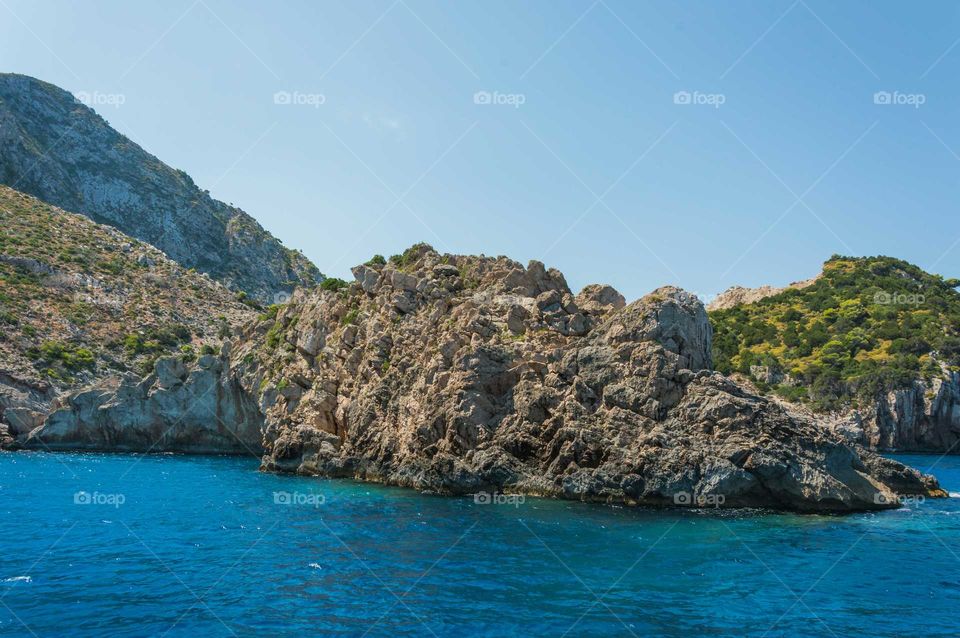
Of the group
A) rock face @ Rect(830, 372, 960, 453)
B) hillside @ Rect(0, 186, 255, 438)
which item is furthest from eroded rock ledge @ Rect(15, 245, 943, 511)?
rock face @ Rect(830, 372, 960, 453)

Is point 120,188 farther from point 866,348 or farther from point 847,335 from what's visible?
point 866,348

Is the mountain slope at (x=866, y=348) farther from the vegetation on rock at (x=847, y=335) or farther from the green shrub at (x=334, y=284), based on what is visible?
the green shrub at (x=334, y=284)

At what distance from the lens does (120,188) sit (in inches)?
5541

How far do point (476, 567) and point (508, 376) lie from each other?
22.9 m

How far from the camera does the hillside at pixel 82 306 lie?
8006 cm

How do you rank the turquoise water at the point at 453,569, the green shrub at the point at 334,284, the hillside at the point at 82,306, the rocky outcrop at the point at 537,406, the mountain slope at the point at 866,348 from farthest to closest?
the mountain slope at the point at 866,348
the hillside at the point at 82,306
the green shrub at the point at 334,284
the rocky outcrop at the point at 537,406
the turquoise water at the point at 453,569

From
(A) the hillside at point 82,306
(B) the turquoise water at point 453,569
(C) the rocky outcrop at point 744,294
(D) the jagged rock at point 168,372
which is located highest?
(C) the rocky outcrop at point 744,294

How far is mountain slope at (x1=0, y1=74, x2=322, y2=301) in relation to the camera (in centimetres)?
12662

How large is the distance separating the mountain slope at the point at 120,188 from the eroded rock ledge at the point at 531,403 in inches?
3428

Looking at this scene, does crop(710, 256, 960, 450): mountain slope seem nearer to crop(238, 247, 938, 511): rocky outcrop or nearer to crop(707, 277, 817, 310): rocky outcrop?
crop(707, 277, 817, 310): rocky outcrop

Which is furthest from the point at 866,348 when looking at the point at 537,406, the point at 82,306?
the point at 82,306

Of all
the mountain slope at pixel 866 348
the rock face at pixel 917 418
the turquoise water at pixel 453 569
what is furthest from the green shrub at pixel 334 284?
the rock face at pixel 917 418

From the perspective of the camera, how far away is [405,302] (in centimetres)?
5959

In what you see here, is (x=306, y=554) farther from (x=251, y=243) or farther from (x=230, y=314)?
(x=251, y=243)
